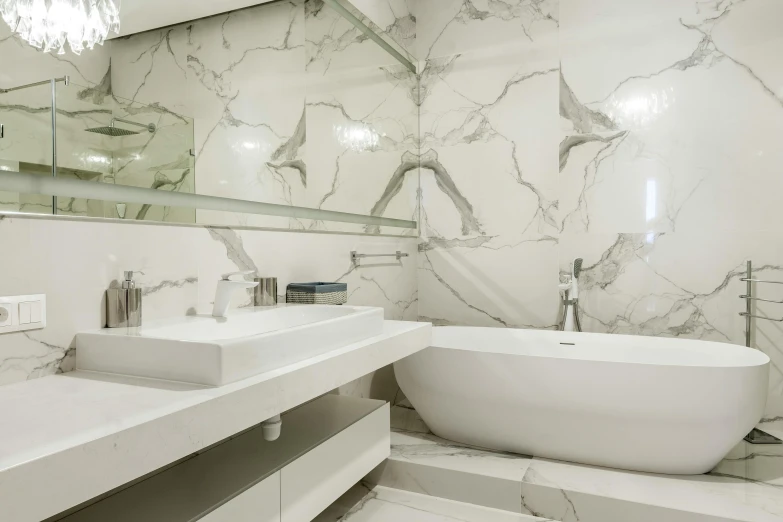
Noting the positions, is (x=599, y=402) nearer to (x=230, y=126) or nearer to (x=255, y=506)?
(x=255, y=506)

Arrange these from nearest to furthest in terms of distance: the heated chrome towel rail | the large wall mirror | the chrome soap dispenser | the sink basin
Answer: the sink basin, the large wall mirror, the chrome soap dispenser, the heated chrome towel rail

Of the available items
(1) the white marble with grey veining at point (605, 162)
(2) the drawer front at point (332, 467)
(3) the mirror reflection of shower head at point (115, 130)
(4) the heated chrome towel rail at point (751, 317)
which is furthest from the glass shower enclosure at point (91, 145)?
(4) the heated chrome towel rail at point (751, 317)

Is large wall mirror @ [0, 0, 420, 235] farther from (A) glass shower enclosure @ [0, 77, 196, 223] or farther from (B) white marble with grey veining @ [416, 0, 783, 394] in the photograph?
(B) white marble with grey veining @ [416, 0, 783, 394]

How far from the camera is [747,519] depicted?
5.93 ft

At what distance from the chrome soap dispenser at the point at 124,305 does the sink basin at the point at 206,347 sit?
0.04 metres

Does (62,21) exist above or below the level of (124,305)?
above

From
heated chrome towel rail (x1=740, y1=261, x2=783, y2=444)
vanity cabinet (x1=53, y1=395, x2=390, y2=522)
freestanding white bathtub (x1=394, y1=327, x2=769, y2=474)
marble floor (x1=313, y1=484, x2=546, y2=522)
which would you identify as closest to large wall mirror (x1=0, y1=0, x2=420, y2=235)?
vanity cabinet (x1=53, y1=395, x2=390, y2=522)

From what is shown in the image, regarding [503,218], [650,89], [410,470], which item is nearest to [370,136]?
[503,218]

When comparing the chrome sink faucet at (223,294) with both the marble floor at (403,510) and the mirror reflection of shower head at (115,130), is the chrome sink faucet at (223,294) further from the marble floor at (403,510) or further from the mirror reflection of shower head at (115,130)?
the marble floor at (403,510)

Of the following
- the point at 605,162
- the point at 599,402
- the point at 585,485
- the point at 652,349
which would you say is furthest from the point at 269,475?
the point at 605,162

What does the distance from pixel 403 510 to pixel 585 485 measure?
0.74 metres

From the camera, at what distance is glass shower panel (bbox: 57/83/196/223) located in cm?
136

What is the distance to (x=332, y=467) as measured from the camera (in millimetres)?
1825

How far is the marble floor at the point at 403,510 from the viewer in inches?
83.1
